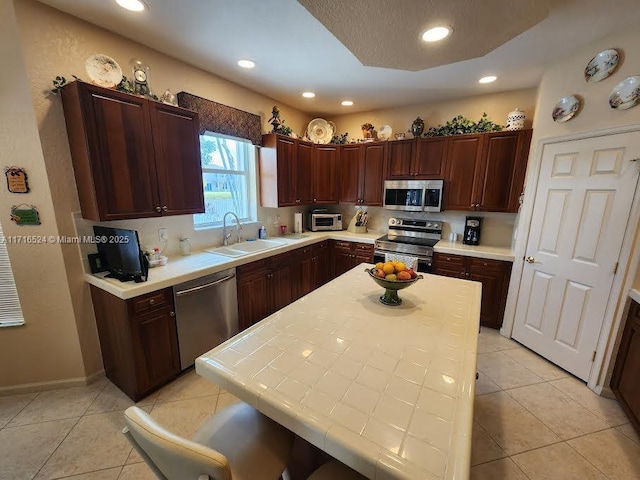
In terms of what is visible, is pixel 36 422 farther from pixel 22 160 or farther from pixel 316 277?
pixel 316 277

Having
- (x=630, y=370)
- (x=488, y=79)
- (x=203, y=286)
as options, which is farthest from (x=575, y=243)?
(x=203, y=286)

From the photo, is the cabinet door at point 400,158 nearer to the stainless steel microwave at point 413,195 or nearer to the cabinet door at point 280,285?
the stainless steel microwave at point 413,195

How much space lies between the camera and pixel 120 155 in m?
1.90

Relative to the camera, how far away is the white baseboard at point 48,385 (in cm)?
201

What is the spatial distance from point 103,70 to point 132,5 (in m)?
0.49

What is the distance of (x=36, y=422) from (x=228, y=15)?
304cm

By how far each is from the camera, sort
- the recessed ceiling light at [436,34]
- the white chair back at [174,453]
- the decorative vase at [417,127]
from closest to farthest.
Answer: the white chair back at [174,453], the recessed ceiling light at [436,34], the decorative vase at [417,127]

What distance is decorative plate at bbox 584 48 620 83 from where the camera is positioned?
1929 millimetres

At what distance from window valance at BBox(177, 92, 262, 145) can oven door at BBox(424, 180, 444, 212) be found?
223 centimetres

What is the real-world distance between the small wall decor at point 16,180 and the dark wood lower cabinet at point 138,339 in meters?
0.80

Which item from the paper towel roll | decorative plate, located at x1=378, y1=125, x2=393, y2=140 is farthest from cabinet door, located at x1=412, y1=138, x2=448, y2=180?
the paper towel roll

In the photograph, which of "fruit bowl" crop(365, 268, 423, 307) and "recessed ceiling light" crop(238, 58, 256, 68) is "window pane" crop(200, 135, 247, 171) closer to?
"recessed ceiling light" crop(238, 58, 256, 68)

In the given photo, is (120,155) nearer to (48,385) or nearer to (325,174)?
(48,385)

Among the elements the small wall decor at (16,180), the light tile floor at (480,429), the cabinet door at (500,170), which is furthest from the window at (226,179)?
the cabinet door at (500,170)
